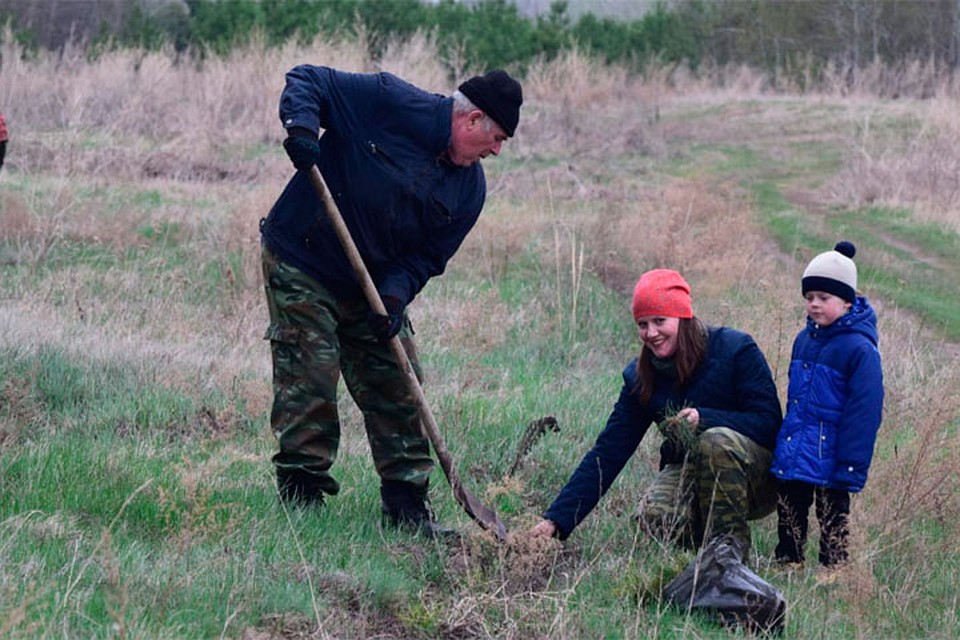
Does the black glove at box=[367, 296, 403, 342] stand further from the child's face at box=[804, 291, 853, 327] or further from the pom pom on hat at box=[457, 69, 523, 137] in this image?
the child's face at box=[804, 291, 853, 327]

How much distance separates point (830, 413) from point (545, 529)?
116cm

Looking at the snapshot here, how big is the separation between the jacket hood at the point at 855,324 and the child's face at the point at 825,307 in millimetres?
21

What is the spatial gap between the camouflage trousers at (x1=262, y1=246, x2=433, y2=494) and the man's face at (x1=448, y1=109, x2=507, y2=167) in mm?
710

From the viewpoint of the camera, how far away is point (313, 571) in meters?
4.50

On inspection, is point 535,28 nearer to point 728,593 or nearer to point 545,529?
point 545,529

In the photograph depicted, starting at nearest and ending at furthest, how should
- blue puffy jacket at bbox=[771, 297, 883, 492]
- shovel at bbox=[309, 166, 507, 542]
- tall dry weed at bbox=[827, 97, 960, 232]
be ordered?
shovel at bbox=[309, 166, 507, 542]
blue puffy jacket at bbox=[771, 297, 883, 492]
tall dry weed at bbox=[827, 97, 960, 232]

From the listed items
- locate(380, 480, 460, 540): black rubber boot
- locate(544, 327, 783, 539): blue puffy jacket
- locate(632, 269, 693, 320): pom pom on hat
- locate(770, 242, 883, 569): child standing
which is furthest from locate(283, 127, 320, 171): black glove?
locate(770, 242, 883, 569): child standing

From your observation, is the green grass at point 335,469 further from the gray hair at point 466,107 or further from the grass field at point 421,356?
the gray hair at point 466,107

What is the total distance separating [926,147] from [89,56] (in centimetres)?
1240

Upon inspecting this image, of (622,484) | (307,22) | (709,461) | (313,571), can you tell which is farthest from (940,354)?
(307,22)

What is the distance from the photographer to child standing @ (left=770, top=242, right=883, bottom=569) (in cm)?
504

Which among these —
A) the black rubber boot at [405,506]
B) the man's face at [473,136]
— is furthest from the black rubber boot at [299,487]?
the man's face at [473,136]

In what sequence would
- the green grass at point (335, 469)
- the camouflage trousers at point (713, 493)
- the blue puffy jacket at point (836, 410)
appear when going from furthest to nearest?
the camouflage trousers at point (713, 493) → the blue puffy jacket at point (836, 410) → the green grass at point (335, 469)

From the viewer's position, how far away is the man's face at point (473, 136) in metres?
5.11
